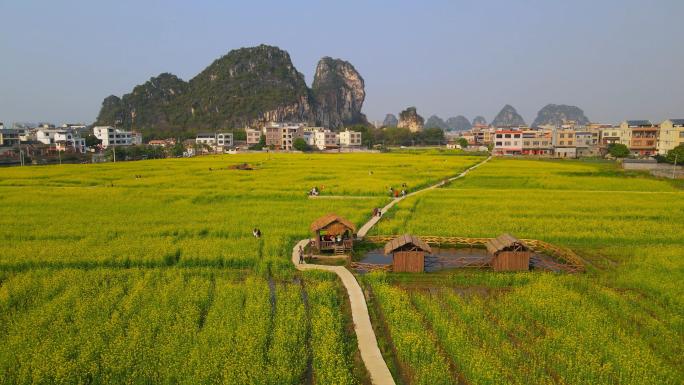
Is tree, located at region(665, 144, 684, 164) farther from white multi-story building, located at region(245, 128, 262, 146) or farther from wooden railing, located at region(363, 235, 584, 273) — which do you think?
white multi-story building, located at region(245, 128, 262, 146)

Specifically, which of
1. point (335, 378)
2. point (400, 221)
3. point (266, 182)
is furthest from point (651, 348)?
point (266, 182)

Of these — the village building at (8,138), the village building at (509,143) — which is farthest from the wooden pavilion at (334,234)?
the village building at (8,138)

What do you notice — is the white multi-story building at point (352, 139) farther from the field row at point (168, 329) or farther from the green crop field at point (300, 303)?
the field row at point (168, 329)

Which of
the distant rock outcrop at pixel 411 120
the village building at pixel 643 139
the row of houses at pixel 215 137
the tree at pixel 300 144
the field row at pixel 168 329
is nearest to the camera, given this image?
the field row at pixel 168 329

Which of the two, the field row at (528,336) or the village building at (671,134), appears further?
the village building at (671,134)

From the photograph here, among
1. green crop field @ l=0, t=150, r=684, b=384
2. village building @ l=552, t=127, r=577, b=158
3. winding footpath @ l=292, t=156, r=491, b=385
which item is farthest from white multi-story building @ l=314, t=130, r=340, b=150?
winding footpath @ l=292, t=156, r=491, b=385

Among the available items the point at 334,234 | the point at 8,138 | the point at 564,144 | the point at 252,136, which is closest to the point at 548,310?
the point at 334,234

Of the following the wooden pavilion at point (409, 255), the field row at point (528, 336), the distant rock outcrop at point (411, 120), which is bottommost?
the field row at point (528, 336)
